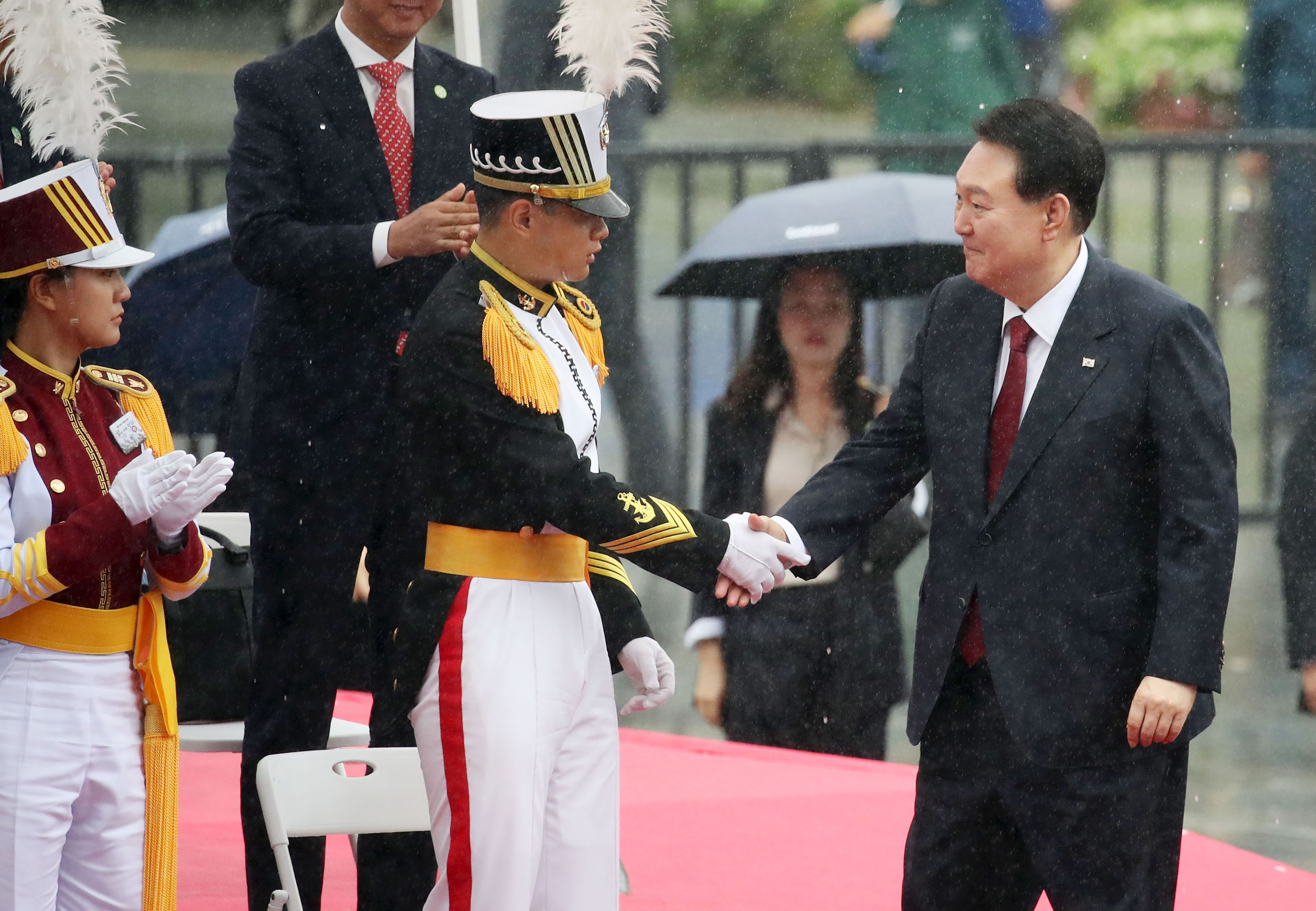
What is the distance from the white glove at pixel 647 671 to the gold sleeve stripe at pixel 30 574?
918mm

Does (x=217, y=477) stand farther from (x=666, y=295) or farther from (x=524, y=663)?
(x=666, y=295)

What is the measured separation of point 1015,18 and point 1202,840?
4500 millimetres

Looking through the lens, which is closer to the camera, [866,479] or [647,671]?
[647,671]

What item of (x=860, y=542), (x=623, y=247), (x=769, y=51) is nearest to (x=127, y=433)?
(x=860, y=542)

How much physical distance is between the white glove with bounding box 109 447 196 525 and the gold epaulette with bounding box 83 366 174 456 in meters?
0.21

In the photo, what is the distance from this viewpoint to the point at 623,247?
23.8 feet

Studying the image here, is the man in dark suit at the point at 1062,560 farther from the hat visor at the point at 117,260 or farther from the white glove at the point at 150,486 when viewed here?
the hat visor at the point at 117,260

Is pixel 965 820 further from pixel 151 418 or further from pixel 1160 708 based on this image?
pixel 151 418

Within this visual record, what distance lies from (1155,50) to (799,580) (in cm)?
1162

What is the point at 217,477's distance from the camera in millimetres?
3014

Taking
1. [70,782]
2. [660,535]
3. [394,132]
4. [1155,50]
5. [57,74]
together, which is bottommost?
[70,782]

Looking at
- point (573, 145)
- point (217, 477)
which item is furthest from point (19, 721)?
point (573, 145)

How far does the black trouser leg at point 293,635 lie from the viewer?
11.9 ft

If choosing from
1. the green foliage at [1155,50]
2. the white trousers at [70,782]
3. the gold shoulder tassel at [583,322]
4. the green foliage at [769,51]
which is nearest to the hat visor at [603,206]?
the gold shoulder tassel at [583,322]
